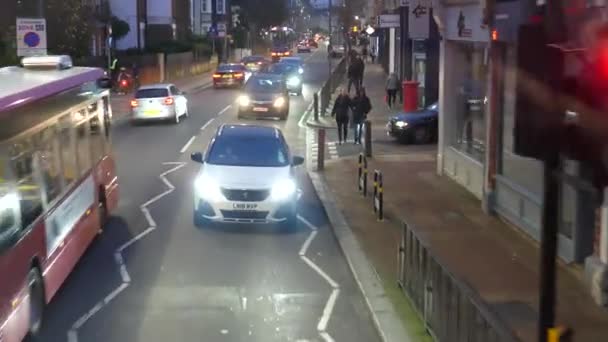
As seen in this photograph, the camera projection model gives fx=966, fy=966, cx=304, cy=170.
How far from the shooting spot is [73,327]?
34.8 feet

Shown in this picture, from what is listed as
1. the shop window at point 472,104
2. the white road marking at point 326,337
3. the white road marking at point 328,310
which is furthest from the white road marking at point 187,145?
the white road marking at point 326,337

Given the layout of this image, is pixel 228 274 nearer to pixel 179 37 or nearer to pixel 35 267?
pixel 35 267

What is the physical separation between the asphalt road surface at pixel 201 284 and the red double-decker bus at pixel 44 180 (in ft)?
1.44

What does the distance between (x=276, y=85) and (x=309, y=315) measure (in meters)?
27.8

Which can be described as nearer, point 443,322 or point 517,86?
point 517,86

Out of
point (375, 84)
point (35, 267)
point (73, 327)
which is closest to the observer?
point (35, 267)

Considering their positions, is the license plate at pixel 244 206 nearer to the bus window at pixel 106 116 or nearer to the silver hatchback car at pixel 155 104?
the bus window at pixel 106 116

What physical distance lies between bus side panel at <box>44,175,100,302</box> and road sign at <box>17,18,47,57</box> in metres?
10.2

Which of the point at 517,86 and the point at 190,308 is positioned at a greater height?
the point at 517,86

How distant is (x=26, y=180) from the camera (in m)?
9.64

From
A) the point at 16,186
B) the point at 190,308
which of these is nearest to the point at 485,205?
the point at 190,308

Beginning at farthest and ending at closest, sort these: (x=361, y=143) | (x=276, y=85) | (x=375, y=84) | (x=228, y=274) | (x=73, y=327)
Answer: (x=375, y=84) < (x=276, y=85) < (x=361, y=143) < (x=228, y=274) < (x=73, y=327)

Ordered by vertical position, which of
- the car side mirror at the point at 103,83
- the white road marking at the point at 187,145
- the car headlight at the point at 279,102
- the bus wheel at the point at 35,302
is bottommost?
the white road marking at the point at 187,145

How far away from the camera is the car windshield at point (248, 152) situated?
1659cm
